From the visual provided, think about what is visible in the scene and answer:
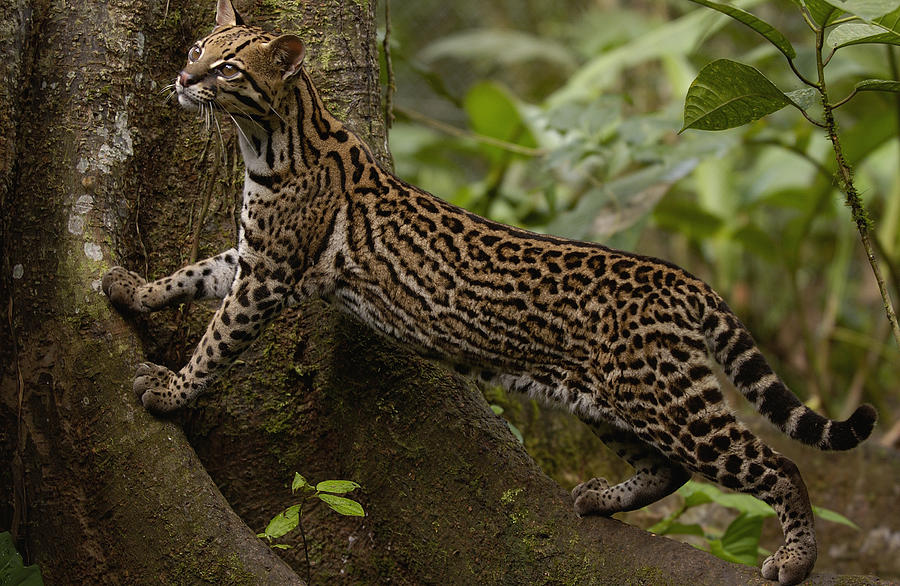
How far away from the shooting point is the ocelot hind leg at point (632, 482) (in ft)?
12.7

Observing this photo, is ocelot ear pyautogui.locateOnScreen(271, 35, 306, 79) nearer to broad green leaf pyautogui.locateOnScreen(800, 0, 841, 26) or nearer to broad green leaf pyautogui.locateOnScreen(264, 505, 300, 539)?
broad green leaf pyautogui.locateOnScreen(264, 505, 300, 539)

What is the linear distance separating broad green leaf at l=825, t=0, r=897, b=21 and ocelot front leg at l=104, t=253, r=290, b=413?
2434 millimetres

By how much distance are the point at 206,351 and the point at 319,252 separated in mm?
655

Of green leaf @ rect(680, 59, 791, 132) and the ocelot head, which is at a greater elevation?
green leaf @ rect(680, 59, 791, 132)

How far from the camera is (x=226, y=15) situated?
407cm

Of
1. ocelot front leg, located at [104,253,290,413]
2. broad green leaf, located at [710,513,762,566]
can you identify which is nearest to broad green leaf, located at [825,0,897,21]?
ocelot front leg, located at [104,253,290,413]

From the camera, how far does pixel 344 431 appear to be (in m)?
4.11

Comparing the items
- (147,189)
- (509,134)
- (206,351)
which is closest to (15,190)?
(147,189)

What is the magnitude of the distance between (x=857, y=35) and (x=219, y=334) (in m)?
2.69

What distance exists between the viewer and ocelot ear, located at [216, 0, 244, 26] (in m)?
4.05

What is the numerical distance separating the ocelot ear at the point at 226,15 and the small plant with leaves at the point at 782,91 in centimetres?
209

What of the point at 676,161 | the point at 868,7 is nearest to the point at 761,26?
the point at 868,7

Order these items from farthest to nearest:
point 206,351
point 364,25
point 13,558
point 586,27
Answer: point 586,27
point 364,25
point 206,351
point 13,558

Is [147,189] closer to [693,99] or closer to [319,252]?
[319,252]
